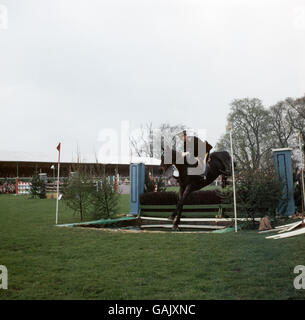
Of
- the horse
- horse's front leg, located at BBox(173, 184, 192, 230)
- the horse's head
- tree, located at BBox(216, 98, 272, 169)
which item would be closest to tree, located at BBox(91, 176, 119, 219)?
the horse

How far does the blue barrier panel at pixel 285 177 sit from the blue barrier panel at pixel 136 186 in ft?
14.2

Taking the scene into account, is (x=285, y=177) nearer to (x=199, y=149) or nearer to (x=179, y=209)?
(x=199, y=149)

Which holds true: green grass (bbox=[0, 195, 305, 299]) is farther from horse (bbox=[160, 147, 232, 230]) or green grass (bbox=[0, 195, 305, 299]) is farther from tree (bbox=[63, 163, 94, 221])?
tree (bbox=[63, 163, 94, 221])

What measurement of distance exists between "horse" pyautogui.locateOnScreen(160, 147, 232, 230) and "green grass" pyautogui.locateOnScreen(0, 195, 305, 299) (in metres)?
2.07

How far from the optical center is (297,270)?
12.4 ft

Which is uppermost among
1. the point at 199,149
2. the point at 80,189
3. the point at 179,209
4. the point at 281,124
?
the point at 281,124

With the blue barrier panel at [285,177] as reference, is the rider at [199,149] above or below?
above

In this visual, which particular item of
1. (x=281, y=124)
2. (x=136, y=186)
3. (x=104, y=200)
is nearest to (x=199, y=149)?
(x=136, y=186)

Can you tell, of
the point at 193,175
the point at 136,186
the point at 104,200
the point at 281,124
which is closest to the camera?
the point at 193,175

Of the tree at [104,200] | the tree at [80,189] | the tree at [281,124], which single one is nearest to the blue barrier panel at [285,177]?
the tree at [104,200]
